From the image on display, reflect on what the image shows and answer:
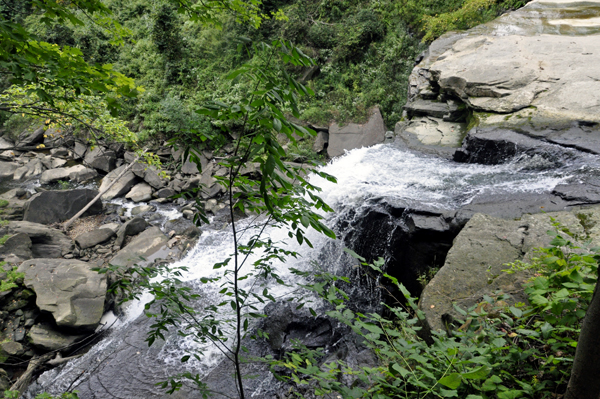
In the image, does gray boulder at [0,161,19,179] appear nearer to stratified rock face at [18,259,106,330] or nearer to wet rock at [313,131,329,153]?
stratified rock face at [18,259,106,330]

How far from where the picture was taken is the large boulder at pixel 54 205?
28.6ft

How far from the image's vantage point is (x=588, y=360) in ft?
4.05

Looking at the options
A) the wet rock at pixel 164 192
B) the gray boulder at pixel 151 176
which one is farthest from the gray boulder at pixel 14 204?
the wet rock at pixel 164 192

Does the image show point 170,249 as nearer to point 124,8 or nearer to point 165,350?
point 165,350

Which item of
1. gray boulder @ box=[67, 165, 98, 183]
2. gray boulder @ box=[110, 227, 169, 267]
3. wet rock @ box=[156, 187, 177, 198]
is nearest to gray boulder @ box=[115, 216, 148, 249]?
gray boulder @ box=[110, 227, 169, 267]

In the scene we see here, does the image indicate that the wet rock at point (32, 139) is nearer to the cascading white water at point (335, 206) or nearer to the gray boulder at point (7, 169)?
the gray boulder at point (7, 169)

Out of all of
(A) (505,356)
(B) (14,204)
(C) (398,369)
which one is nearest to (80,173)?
(B) (14,204)

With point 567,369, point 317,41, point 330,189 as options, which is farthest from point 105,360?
point 317,41

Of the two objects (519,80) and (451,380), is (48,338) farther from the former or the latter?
(519,80)

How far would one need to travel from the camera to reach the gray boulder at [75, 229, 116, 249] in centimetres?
805

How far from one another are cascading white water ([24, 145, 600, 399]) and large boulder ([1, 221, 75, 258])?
10.1 feet

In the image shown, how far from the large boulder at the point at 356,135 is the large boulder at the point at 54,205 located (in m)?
7.75

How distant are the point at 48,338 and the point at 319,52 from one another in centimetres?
1289

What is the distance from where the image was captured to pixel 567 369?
1661 millimetres
